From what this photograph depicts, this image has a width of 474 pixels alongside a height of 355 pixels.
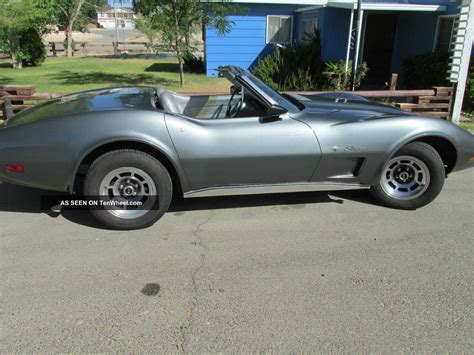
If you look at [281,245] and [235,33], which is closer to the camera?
[281,245]

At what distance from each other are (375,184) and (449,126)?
3.07ft

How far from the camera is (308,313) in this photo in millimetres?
2699

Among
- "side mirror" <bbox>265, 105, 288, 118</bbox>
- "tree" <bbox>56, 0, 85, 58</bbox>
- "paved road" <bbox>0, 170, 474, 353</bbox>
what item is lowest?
"paved road" <bbox>0, 170, 474, 353</bbox>

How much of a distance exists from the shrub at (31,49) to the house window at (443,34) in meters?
17.5

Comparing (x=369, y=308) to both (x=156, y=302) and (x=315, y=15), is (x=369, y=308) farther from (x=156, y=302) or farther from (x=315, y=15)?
(x=315, y=15)

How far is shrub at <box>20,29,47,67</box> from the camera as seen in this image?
19.8 m

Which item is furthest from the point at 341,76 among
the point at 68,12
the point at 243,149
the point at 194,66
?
the point at 68,12

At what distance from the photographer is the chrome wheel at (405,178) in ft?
13.8

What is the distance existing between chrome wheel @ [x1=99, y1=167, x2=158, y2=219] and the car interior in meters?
0.67

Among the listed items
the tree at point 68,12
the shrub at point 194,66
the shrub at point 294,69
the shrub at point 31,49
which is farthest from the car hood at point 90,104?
the tree at point 68,12

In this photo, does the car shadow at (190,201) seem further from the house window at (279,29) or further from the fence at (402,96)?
the house window at (279,29)

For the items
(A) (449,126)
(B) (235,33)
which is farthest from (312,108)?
(B) (235,33)

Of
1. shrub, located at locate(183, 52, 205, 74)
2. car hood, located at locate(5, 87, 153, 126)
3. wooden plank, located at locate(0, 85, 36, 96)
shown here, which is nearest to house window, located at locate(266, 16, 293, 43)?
shrub, located at locate(183, 52, 205, 74)

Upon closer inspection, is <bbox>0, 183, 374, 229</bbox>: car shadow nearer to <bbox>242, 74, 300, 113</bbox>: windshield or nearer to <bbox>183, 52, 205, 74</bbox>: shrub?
<bbox>242, 74, 300, 113</bbox>: windshield
